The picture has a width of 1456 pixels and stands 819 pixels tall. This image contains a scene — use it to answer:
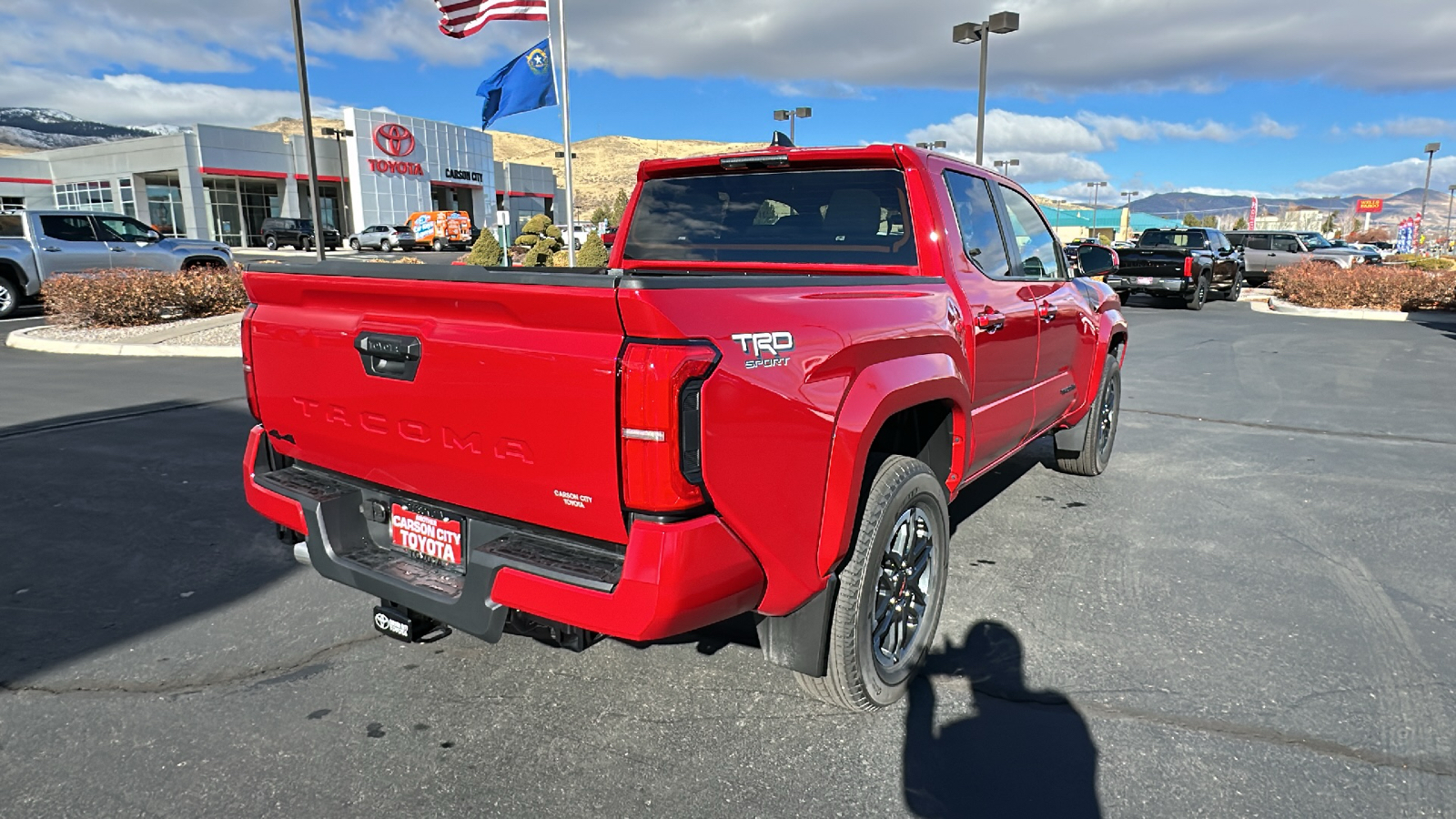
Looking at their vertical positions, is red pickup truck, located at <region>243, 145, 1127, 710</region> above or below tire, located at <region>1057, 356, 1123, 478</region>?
above

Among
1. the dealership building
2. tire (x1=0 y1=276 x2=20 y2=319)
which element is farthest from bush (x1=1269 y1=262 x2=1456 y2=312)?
the dealership building

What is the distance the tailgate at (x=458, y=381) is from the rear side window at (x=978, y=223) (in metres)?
2.21

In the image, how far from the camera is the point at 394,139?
175ft

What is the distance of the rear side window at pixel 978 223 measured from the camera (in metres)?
3.83

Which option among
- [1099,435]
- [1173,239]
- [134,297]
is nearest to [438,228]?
[134,297]

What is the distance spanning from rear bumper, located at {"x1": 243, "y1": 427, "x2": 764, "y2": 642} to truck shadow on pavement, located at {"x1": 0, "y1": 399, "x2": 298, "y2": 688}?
4.78 feet

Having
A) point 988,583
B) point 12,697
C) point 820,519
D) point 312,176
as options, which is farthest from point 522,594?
point 312,176

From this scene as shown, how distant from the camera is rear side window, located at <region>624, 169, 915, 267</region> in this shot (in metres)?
3.75

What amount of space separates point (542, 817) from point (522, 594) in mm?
679

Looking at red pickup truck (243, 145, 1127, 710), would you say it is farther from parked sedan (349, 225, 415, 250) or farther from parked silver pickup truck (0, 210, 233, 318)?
parked sedan (349, 225, 415, 250)

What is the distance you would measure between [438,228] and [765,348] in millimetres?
47967

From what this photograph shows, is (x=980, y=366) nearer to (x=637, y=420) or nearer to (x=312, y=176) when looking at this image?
(x=637, y=420)

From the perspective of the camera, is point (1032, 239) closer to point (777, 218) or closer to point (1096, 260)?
point (1096, 260)

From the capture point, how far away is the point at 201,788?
2539mm
